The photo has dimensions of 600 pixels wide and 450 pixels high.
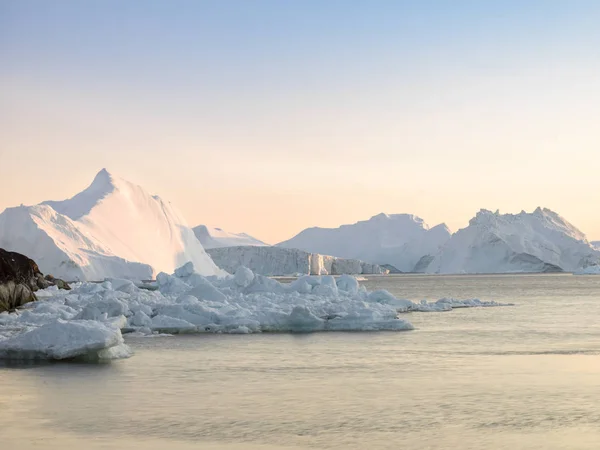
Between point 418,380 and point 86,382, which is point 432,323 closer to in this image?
point 418,380

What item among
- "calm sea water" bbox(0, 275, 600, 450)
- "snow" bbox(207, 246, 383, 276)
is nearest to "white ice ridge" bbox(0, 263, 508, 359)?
"calm sea water" bbox(0, 275, 600, 450)

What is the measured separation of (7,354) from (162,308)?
956 centimetres

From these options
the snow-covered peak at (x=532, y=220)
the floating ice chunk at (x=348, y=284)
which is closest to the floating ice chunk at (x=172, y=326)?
the floating ice chunk at (x=348, y=284)

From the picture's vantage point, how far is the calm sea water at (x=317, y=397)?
10.3m

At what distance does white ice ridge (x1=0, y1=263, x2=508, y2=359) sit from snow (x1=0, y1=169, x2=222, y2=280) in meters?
34.9

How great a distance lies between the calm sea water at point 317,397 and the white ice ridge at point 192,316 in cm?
75

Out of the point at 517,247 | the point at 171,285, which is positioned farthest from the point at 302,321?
the point at 517,247

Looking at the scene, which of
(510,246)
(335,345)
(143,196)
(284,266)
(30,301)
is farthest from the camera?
(284,266)

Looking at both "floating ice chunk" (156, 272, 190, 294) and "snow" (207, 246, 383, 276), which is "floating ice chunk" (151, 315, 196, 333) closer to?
"floating ice chunk" (156, 272, 190, 294)

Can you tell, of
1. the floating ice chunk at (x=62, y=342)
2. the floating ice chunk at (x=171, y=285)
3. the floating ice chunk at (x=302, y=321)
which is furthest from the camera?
the floating ice chunk at (x=171, y=285)

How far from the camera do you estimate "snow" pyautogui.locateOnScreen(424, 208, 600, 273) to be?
115 metres

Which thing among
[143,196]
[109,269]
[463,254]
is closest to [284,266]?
[463,254]

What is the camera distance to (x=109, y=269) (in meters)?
72.8

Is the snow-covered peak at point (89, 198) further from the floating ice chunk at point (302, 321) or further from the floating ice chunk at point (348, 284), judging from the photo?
the floating ice chunk at point (302, 321)
